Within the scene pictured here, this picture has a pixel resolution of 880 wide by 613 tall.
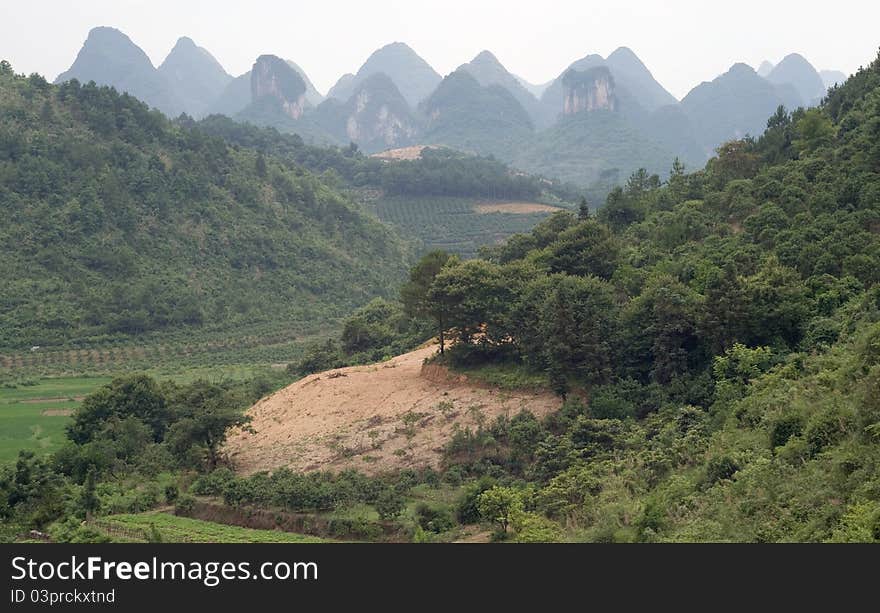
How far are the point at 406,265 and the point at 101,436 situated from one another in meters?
42.5

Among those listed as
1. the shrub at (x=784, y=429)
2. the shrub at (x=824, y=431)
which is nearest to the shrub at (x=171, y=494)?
the shrub at (x=784, y=429)

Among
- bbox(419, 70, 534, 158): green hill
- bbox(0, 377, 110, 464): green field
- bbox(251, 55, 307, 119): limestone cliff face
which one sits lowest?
bbox(0, 377, 110, 464): green field

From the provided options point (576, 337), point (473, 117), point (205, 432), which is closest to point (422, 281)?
point (576, 337)

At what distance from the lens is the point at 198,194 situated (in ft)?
192

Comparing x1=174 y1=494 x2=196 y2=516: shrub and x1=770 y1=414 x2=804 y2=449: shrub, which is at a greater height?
x1=770 y1=414 x2=804 y2=449: shrub

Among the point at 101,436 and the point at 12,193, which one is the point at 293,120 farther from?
the point at 101,436

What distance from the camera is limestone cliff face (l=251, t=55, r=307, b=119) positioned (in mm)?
155000

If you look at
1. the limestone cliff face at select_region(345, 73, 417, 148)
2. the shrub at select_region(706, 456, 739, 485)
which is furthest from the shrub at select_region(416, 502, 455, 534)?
the limestone cliff face at select_region(345, 73, 417, 148)

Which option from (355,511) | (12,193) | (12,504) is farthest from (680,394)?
(12,193)

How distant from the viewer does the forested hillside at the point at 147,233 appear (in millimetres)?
46062

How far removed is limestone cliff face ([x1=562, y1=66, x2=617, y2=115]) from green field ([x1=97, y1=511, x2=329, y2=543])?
145 m

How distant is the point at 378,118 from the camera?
557 feet

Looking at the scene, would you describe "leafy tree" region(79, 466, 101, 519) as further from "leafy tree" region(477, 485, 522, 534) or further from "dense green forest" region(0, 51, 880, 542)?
"leafy tree" region(477, 485, 522, 534)

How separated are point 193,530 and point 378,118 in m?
157
